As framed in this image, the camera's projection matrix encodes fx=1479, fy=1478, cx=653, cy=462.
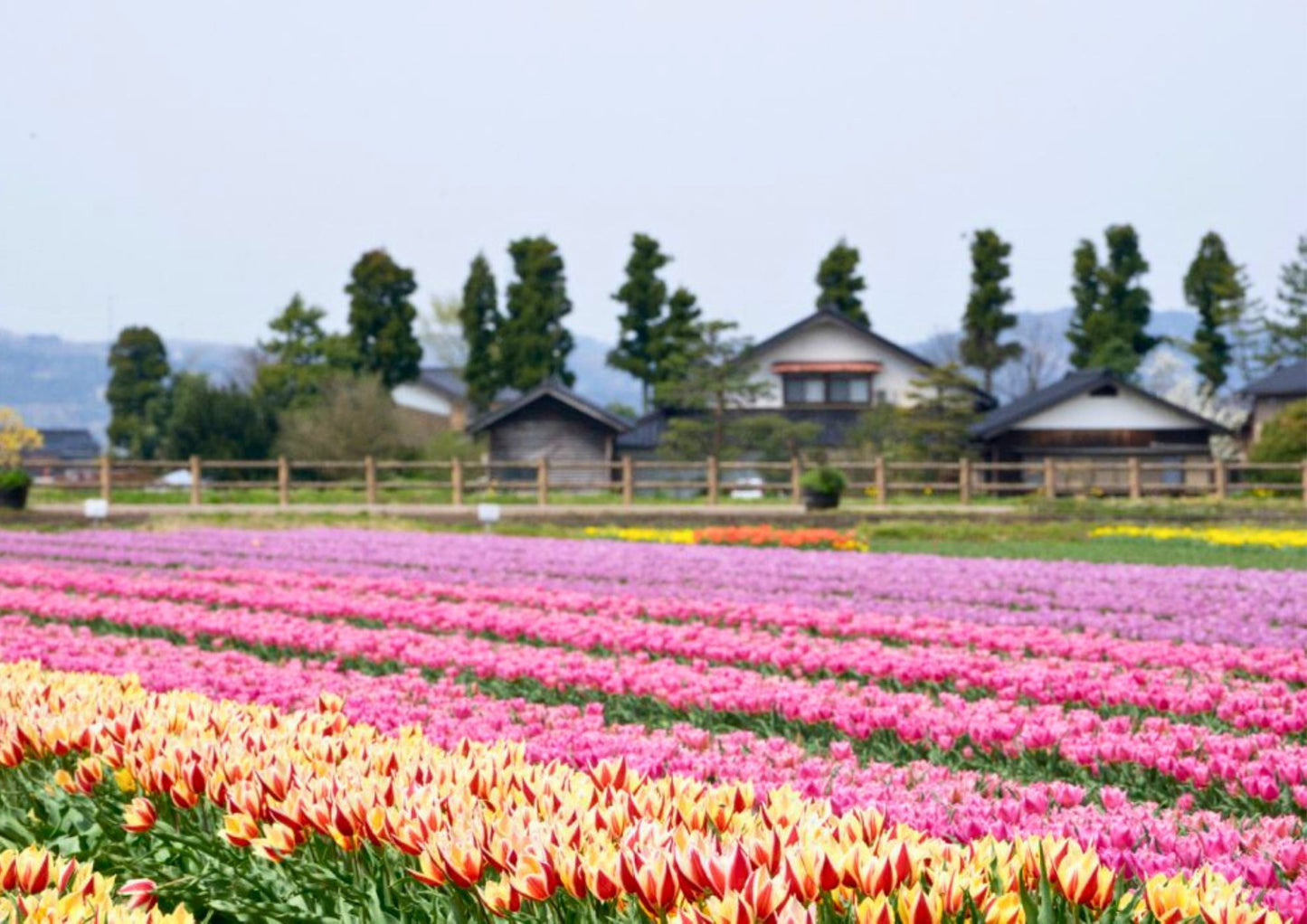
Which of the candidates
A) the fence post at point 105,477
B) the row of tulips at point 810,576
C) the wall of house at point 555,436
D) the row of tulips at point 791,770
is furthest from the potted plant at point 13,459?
the row of tulips at point 791,770

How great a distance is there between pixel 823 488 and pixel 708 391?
1533 cm

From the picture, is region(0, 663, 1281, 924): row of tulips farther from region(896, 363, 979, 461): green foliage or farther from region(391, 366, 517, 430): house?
region(391, 366, 517, 430): house

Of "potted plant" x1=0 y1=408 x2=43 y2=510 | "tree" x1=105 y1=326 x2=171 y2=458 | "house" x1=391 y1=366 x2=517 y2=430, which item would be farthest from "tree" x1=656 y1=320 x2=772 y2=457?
"tree" x1=105 y1=326 x2=171 y2=458

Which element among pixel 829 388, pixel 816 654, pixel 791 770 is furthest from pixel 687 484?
pixel 791 770

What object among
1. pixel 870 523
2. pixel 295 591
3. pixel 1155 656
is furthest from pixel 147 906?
pixel 870 523

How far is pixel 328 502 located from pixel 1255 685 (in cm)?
2863

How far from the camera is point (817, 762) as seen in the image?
5.40 m

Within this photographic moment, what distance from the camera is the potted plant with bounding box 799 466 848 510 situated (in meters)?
27.8

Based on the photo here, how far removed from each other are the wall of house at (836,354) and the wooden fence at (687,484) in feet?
15.9

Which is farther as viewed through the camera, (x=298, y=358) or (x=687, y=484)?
(x=298, y=358)

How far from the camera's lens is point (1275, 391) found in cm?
5194

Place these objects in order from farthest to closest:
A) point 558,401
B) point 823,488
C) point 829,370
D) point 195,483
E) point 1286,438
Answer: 1. point 829,370
2. point 558,401
3. point 1286,438
4. point 195,483
5. point 823,488

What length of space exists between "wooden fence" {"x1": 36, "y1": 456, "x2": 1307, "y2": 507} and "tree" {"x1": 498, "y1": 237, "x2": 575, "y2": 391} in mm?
15118

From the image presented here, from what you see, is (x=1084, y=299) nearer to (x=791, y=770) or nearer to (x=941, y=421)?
(x=941, y=421)
